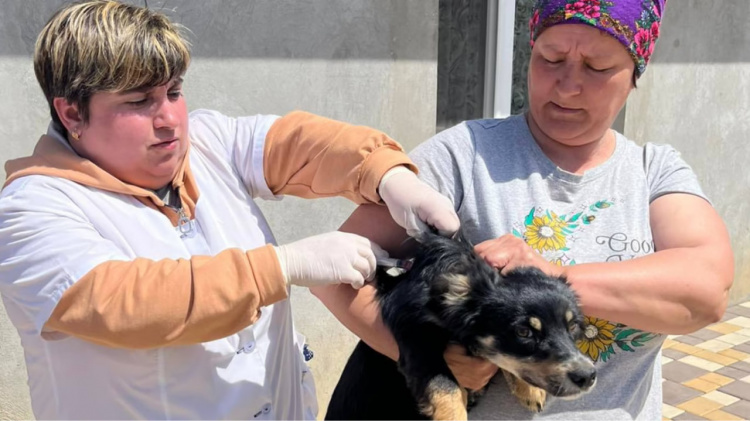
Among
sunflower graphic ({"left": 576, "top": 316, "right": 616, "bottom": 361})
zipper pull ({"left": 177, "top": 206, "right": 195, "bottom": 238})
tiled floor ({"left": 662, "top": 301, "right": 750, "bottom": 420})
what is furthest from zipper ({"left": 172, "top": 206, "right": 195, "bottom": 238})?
tiled floor ({"left": 662, "top": 301, "right": 750, "bottom": 420})

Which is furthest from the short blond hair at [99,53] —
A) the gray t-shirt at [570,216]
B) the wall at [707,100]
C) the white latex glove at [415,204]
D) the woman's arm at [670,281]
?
the wall at [707,100]

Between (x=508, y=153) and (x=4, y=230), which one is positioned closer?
(x=4, y=230)

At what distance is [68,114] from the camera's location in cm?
165

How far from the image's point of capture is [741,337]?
616 cm

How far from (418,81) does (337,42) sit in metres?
0.62

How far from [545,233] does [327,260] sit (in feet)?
2.20

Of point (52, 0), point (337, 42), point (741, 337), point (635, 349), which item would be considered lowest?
point (741, 337)

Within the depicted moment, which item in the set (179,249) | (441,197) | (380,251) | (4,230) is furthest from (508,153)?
(4,230)

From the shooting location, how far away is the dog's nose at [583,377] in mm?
1779

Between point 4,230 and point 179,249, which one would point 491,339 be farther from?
point 4,230

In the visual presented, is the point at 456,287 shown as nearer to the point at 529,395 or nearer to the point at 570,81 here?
the point at 529,395

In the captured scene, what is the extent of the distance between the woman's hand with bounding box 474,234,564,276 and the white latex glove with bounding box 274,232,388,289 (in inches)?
12.8

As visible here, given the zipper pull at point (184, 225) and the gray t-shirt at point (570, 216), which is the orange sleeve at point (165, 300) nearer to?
the zipper pull at point (184, 225)

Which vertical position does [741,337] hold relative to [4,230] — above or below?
below
